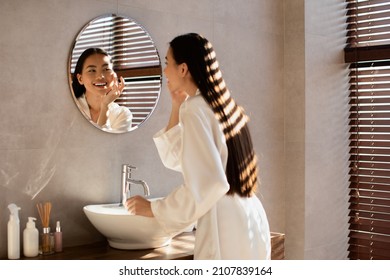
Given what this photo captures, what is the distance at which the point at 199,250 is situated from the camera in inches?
92.4

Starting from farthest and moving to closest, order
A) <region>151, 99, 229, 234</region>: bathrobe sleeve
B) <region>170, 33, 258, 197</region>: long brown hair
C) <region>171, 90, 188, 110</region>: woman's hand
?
<region>171, 90, 188, 110</region>: woman's hand
<region>170, 33, 258, 197</region>: long brown hair
<region>151, 99, 229, 234</region>: bathrobe sleeve

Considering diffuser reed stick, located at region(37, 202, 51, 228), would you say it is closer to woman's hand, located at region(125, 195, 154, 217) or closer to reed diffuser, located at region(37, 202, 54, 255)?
reed diffuser, located at region(37, 202, 54, 255)

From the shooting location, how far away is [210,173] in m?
2.17

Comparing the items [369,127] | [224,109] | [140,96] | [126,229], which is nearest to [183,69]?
[224,109]

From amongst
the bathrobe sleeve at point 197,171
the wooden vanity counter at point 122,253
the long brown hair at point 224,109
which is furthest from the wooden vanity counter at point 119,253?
the long brown hair at point 224,109

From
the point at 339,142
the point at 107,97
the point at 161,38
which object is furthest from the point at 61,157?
the point at 339,142

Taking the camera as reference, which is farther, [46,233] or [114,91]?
[114,91]

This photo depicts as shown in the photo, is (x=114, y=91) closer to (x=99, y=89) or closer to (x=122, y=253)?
(x=99, y=89)

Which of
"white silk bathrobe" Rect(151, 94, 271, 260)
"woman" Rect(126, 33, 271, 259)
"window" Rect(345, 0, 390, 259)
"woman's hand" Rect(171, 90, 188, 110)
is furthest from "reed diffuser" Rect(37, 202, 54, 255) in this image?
"window" Rect(345, 0, 390, 259)

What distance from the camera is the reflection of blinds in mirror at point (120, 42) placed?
8.66 feet

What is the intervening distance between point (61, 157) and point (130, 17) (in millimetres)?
733

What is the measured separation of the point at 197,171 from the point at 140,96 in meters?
0.79

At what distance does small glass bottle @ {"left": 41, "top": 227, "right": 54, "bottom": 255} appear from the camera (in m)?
2.43

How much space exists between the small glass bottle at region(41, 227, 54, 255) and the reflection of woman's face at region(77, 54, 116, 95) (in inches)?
25.1
